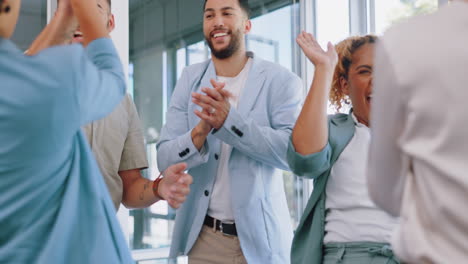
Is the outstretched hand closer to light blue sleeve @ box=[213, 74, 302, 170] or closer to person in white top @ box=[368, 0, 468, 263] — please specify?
Answer: light blue sleeve @ box=[213, 74, 302, 170]

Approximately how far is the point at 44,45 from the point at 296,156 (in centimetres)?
92

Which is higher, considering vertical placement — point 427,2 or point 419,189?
point 427,2

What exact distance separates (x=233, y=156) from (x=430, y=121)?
1437 millimetres

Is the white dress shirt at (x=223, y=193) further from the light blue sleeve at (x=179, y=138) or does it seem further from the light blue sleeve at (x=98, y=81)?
the light blue sleeve at (x=98, y=81)

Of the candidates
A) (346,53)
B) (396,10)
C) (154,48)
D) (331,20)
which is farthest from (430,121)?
(331,20)

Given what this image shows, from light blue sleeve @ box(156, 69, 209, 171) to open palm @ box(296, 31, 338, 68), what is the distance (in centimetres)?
62

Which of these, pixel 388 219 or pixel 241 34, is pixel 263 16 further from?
pixel 388 219

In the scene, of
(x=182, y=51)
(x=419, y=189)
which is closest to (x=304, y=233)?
(x=419, y=189)

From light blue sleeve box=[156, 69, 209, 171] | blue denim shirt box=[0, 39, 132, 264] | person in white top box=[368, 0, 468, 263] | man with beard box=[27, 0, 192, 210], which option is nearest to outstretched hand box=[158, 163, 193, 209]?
man with beard box=[27, 0, 192, 210]

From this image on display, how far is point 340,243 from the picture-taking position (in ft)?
6.13

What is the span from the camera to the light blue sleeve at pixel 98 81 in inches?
45.5

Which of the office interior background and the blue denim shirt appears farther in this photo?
the office interior background

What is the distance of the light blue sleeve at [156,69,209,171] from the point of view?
2.27 metres

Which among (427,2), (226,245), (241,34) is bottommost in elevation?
(226,245)
